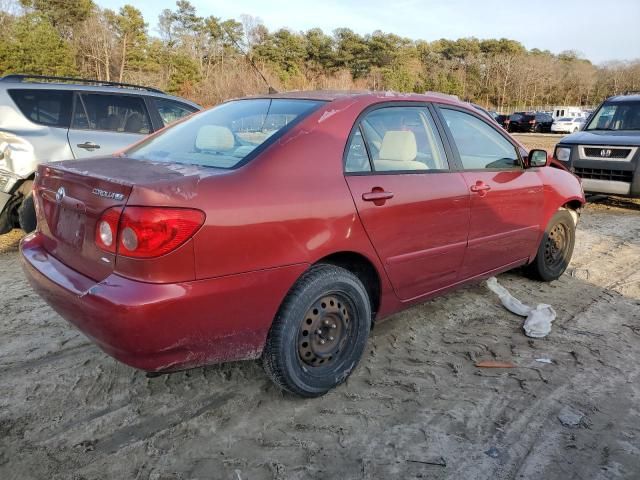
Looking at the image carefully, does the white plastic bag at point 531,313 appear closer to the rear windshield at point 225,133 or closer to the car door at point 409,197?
the car door at point 409,197

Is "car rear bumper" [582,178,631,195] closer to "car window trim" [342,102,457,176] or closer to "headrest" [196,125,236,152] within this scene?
"car window trim" [342,102,457,176]

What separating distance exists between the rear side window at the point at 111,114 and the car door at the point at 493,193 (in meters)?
3.98

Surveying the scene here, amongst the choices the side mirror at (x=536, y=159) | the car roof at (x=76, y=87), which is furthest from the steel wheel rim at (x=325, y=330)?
the car roof at (x=76, y=87)

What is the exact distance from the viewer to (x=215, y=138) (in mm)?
3012

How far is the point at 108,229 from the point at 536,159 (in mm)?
3389

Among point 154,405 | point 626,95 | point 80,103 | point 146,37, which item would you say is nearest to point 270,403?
point 154,405

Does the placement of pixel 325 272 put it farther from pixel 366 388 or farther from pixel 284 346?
pixel 366 388

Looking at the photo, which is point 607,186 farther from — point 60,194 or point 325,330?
point 60,194

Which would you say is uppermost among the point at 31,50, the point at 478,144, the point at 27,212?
the point at 31,50

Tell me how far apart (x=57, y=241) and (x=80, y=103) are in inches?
145

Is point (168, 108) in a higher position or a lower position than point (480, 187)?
higher

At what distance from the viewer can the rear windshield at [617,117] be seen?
28.1ft

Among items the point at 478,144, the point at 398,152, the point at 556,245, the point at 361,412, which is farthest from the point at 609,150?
the point at 361,412

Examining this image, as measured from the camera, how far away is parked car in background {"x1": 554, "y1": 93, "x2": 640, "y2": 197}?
25.4ft
